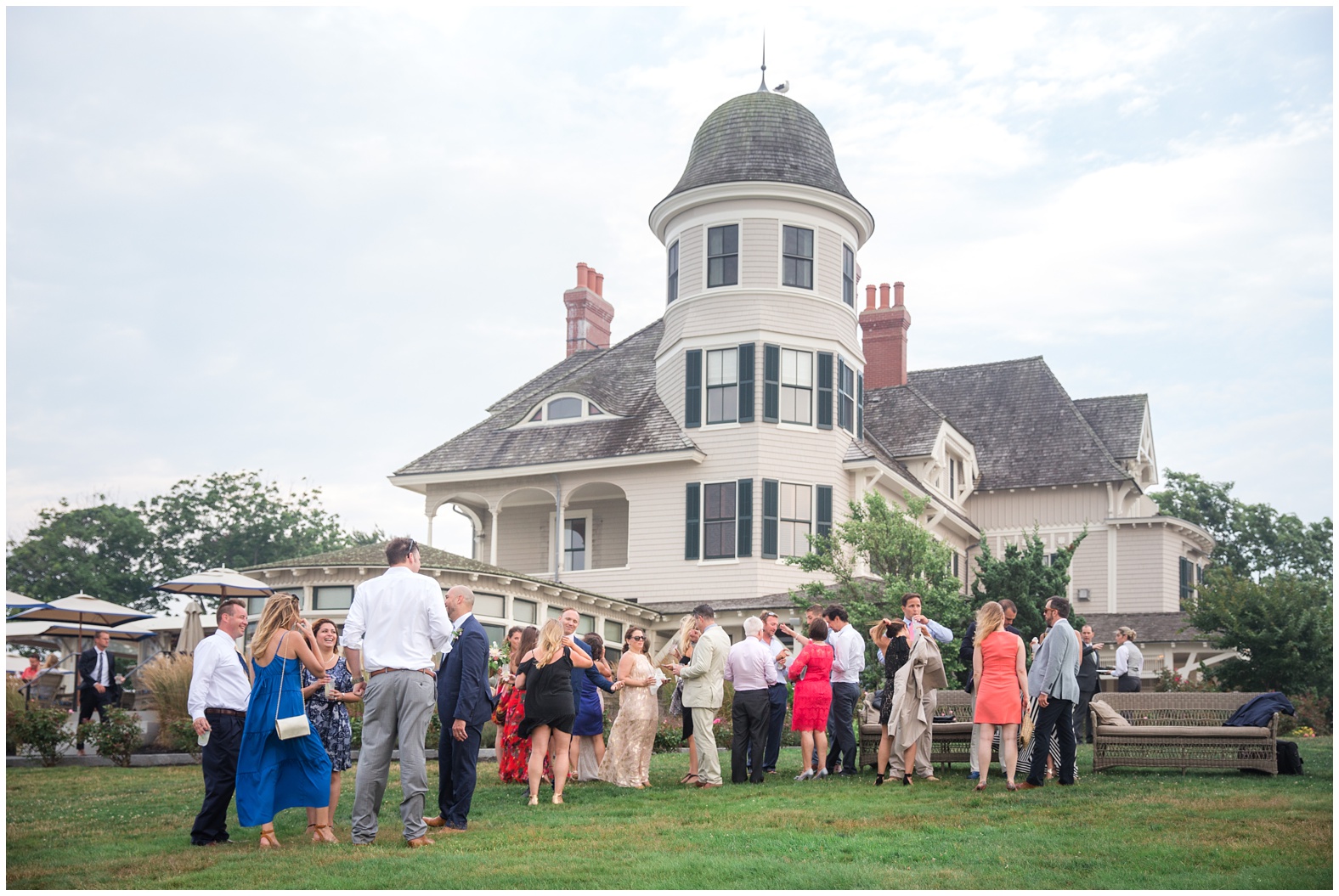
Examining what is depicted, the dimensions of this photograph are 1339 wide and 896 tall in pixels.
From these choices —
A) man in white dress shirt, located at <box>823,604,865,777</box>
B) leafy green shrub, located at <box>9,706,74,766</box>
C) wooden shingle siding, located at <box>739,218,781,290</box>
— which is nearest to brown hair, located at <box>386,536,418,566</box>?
man in white dress shirt, located at <box>823,604,865,777</box>

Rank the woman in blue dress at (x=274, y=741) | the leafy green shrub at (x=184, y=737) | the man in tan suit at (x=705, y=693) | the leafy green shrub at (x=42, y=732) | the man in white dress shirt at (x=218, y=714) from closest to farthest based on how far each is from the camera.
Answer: the woman in blue dress at (x=274, y=741)
the man in white dress shirt at (x=218, y=714)
the man in tan suit at (x=705, y=693)
the leafy green shrub at (x=42, y=732)
the leafy green shrub at (x=184, y=737)

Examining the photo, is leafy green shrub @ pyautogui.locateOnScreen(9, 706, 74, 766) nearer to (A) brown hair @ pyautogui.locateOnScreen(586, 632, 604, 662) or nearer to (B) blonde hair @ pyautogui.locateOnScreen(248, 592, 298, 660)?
(A) brown hair @ pyautogui.locateOnScreen(586, 632, 604, 662)

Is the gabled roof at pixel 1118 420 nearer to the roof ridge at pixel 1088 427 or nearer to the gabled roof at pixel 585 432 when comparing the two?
the roof ridge at pixel 1088 427

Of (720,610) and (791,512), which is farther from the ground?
(791,512)

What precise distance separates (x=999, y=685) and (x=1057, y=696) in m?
0.81

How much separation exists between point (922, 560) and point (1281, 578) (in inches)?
309

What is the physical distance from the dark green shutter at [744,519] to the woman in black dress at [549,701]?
17.3 m

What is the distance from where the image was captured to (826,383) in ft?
101

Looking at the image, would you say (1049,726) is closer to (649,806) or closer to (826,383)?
(649,806)

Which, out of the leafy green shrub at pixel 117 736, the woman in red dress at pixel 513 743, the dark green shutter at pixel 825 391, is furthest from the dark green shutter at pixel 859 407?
the woman in red dress at pixel 513 743

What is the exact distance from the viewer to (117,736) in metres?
17.3

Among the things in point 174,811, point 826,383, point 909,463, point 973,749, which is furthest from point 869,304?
point 174,811

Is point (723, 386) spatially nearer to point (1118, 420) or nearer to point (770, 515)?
point (770, 515)

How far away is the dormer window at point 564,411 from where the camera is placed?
32531mm
